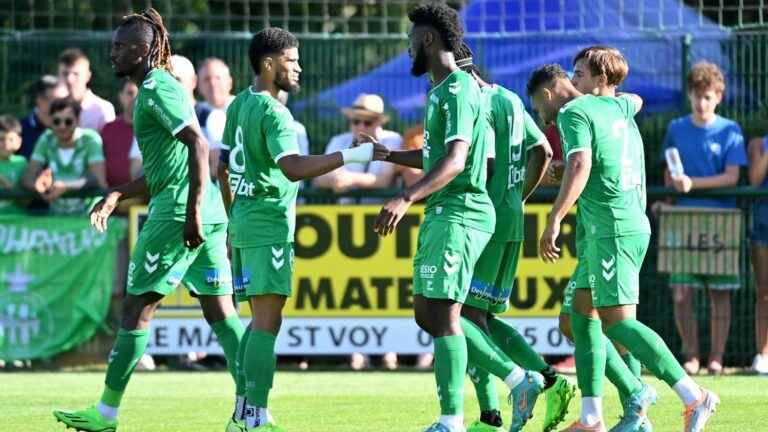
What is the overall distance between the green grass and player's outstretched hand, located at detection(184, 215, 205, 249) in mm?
1277

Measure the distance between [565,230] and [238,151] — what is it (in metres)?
5.39

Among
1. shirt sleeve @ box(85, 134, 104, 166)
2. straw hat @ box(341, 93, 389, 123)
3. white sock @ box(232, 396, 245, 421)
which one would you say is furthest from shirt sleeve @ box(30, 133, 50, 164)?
white sock @ box(232, 396, 245, 421)

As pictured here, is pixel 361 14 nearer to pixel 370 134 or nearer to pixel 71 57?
pixel 71 57

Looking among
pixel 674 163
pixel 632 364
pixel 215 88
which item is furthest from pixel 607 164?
pixel 215 88

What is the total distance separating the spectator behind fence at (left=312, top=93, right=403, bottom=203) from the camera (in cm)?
1394

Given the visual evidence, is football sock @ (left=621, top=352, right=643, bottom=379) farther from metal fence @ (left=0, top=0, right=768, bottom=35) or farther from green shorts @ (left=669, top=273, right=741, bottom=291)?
metal fence @ (left=0, top=0, right=768, bottom=35)

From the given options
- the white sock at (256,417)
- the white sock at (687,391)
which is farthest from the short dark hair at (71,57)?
the white sock at (687,391)

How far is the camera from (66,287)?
14.4m

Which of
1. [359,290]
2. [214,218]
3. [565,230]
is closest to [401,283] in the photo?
[359,290]

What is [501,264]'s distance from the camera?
30.6 ft

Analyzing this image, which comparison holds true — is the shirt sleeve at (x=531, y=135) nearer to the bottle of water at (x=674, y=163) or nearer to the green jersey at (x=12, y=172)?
the bottle of water at (x=674, y=163)

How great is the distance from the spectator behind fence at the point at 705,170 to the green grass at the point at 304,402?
3.31 feet

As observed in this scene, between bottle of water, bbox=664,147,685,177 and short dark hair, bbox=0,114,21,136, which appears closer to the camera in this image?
bottle of water, bbox=664,147,685,177

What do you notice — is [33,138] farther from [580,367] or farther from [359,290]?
[580,367]
